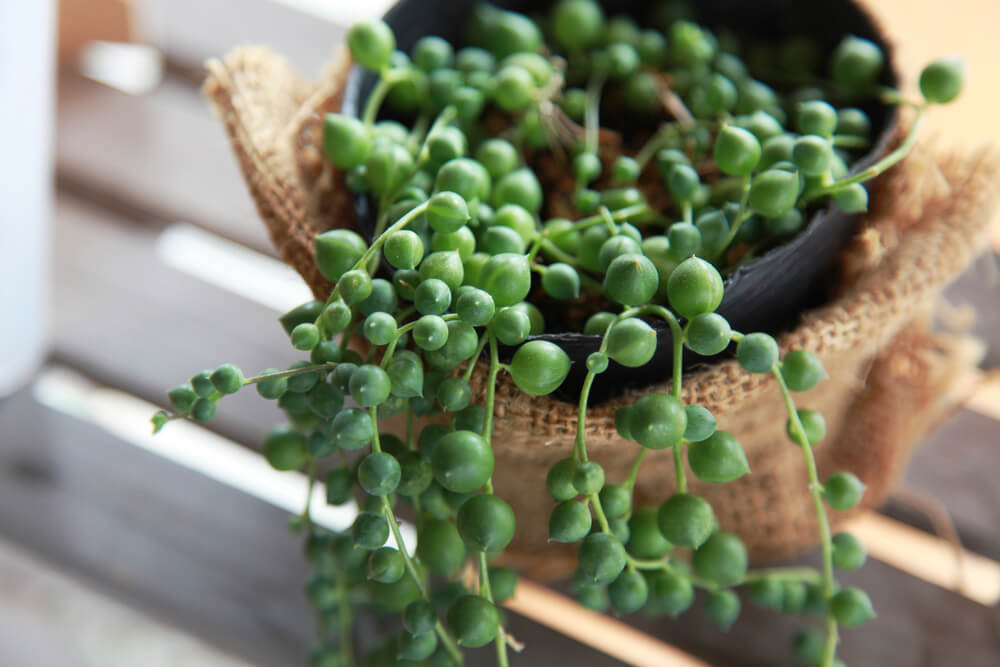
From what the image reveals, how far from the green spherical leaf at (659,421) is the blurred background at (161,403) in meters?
0.19

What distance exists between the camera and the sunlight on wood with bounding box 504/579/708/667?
454mm

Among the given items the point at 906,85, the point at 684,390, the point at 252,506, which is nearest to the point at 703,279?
the point at 684,390

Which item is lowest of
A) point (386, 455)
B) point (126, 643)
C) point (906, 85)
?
point (126, 643)

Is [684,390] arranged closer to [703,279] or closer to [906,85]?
[703,279]

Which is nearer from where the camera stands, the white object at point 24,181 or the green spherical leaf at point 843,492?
the green spherical leaf at point 843,492

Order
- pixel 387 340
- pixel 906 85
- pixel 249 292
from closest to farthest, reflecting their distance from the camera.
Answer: pixel 387 340, pixel 906 85, pixel 249 292

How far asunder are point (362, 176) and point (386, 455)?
12 cm

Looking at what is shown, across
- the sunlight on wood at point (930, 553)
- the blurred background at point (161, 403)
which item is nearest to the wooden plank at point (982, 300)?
the blurred background at point (161, 403)

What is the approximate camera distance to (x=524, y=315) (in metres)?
0.30

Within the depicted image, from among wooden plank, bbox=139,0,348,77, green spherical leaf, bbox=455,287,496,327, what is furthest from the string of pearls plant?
wooden plank, bbox=139,0,348,77

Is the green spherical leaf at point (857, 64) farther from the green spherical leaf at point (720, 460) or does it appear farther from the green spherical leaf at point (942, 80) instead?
the green spherical leaf at point (720, 460)

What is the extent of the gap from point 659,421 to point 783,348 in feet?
0.28

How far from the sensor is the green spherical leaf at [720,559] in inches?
13.8

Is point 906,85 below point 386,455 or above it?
above
